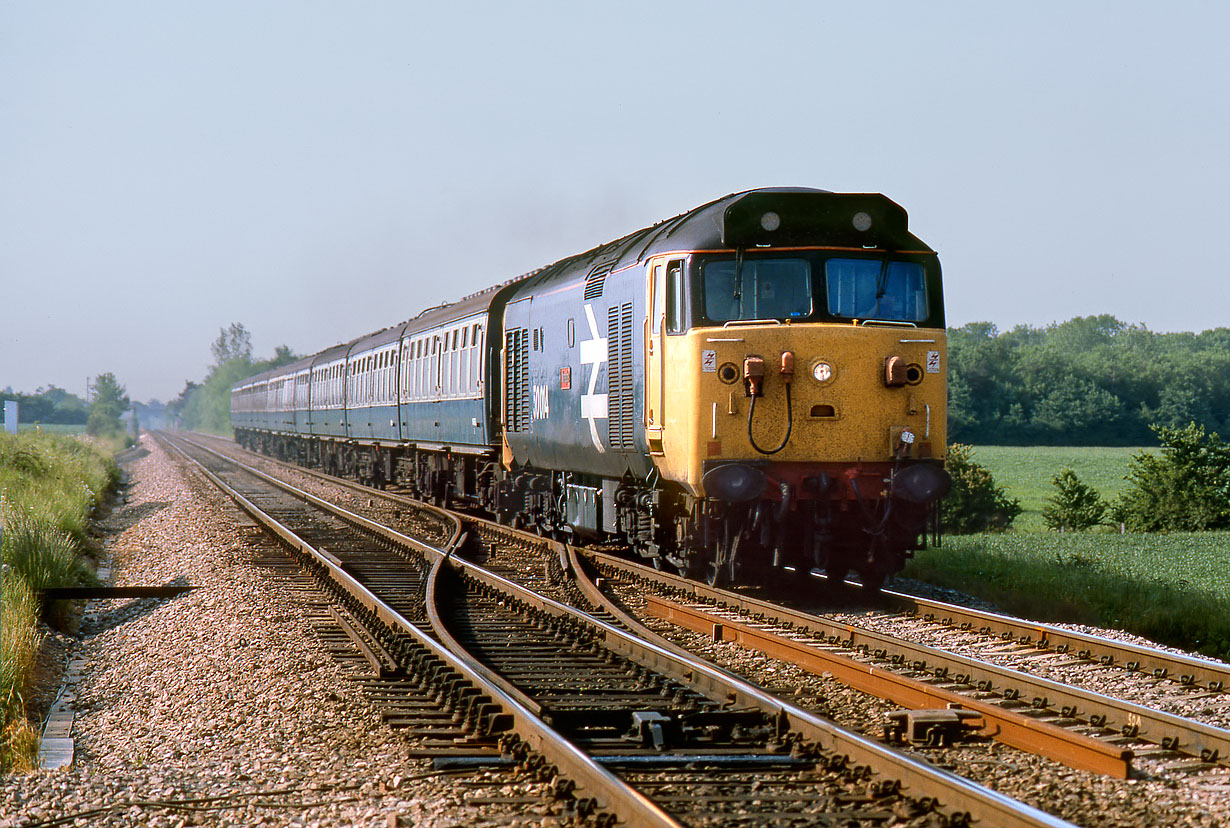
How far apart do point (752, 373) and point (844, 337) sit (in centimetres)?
88

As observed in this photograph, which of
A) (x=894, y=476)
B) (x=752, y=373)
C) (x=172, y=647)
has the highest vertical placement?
(x=752, y=373)

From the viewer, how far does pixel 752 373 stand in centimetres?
1040

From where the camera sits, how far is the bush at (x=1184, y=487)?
25.5 m

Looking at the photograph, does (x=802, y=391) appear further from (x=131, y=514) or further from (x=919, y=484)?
(x=131, y=514)

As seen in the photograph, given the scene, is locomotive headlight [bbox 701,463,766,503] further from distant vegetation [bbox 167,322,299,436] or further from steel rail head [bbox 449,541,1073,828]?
distant vegetation [bbox 167,322,299,436]

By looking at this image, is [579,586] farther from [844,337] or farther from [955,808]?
[955,808]

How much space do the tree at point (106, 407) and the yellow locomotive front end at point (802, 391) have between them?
3118 inches

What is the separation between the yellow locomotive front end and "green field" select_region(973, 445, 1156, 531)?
23113 mm

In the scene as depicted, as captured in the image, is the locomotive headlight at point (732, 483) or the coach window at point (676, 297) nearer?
the locomotive headlight at point (732, 483)

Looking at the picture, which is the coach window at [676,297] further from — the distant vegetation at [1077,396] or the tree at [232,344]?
the tree at [232,344]

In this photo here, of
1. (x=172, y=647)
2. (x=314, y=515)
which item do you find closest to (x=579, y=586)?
(x=172, y=647)

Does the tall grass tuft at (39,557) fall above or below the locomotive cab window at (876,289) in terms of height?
below

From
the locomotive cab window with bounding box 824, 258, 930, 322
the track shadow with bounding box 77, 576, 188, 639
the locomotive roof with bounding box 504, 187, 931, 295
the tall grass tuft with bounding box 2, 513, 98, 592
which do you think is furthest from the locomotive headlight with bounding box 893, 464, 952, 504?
the tall grass tuft with bounding box 2, 513, 98, 592

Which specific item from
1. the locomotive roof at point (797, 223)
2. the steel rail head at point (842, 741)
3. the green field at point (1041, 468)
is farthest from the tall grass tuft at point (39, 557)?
the green field at point (1041, 468)
